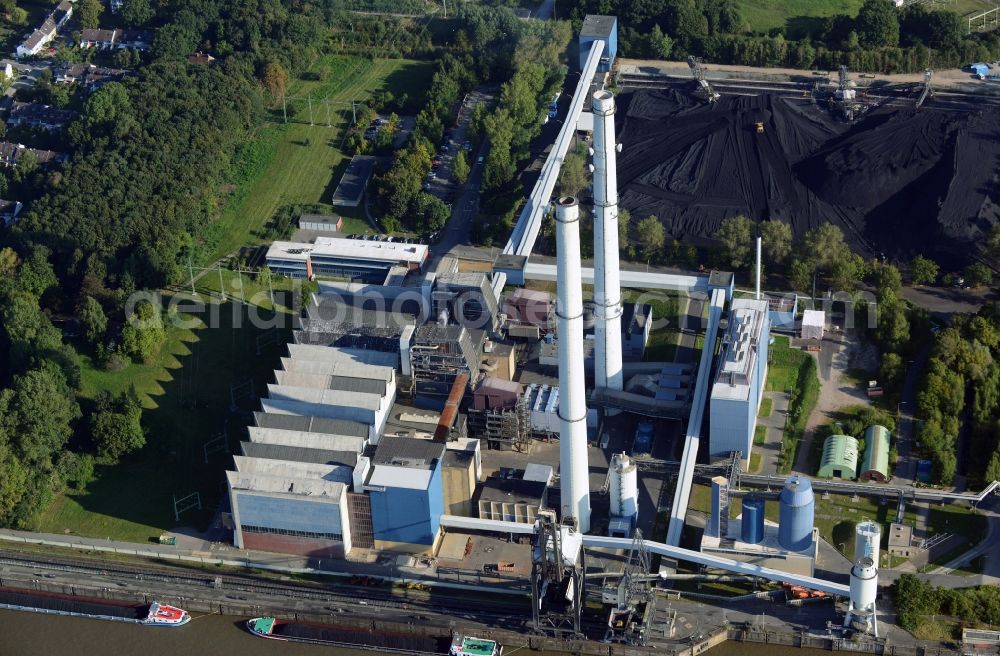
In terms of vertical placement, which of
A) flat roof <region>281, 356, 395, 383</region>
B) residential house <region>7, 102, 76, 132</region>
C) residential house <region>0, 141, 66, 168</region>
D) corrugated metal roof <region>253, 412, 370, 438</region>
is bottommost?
corrugated metal roof <region>253, 412, 370, 438</region>

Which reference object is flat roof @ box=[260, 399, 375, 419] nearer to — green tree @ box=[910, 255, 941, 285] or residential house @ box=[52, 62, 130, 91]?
green tree @ box=[910, 255, 941, 285]

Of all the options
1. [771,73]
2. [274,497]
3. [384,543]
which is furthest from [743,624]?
[771,73]

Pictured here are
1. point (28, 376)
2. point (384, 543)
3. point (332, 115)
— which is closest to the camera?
point (384, 543)

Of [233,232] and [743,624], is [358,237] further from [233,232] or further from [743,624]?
[743,624]

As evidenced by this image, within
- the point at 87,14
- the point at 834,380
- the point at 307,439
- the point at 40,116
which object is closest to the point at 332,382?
the point at 307,439

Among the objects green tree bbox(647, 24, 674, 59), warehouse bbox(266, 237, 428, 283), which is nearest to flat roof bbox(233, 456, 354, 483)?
warehouse bbox(266, 237, 428, 283)

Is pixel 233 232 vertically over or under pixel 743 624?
over
